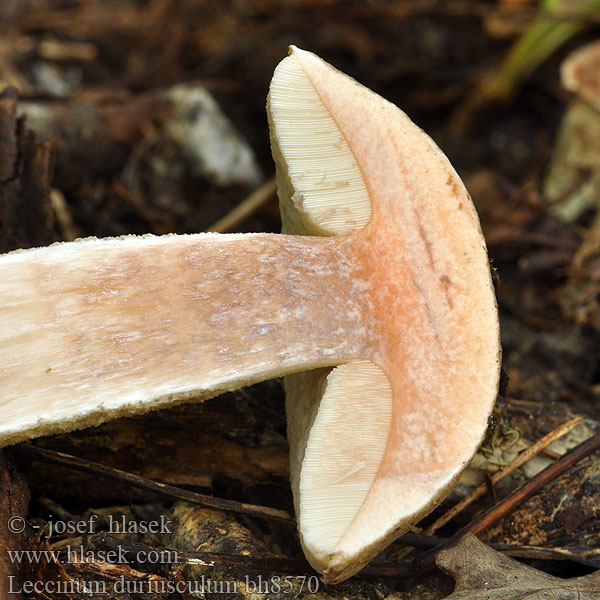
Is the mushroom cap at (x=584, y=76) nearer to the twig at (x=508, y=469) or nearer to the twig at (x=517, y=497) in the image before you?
the twig at (x=508, y=469)

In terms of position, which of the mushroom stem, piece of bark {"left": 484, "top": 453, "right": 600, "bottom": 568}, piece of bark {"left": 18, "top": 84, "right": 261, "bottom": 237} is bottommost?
piece of bark {"left": 484, "top": 453, "right": 600, "bottom": 568}

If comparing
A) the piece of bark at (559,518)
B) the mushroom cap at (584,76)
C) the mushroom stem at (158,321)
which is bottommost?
the piece of bark at (559,518)

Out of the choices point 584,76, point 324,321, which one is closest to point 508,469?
point 324,321

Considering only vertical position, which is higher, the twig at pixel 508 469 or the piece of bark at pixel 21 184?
the piece of bark at pixel 21 184

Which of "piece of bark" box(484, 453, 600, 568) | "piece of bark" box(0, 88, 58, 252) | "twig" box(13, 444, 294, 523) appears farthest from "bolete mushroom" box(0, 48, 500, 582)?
"piece of bark" box(0, 88, 58, 252)

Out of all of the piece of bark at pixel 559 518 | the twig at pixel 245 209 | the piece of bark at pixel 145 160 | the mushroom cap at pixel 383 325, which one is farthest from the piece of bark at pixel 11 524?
the twig at pixel 245 209

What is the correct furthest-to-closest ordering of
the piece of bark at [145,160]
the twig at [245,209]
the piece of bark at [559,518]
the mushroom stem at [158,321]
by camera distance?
the twig at [245,209] → the piece of bark at [145,160] → the piece of bark at [559,518] → the mushroom stem at [158,321]

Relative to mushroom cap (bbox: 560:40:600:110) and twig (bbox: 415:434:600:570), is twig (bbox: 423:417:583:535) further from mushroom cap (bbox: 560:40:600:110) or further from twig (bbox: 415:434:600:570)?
mushroom cap (bbox: 560:40:600:110)

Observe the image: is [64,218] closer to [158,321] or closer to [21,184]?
[21,184]

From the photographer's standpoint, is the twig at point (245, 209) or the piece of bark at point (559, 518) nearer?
the piece of bark at point (559, 518)

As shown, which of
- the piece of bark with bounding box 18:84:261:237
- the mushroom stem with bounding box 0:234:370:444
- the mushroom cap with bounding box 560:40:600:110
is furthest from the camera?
the mushroom cap with bounding box 560:40:600:110
